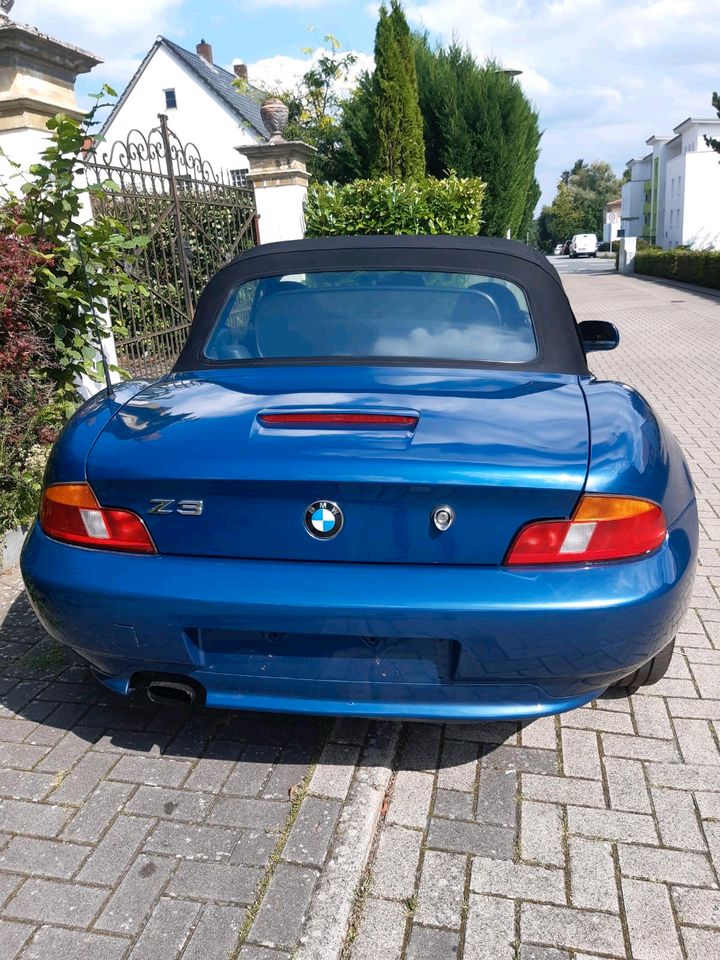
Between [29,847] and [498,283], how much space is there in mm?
2518

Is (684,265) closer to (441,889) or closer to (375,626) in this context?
(375,626)

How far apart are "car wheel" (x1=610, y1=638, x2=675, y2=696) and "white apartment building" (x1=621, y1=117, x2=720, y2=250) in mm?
52822

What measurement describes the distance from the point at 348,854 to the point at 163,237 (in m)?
7.31

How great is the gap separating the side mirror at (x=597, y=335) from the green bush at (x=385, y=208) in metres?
8.80

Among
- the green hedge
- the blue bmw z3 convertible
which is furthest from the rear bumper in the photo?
the green hedge

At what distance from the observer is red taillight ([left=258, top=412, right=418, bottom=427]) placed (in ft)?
7.95

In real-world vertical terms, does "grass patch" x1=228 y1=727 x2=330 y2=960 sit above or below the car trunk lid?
below

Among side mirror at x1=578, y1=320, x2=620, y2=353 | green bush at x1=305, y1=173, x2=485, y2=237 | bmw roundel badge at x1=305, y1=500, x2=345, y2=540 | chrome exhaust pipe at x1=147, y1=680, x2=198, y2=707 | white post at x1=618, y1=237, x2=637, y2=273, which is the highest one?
green bush at x1=305, y1=173, x2=485, y2=237

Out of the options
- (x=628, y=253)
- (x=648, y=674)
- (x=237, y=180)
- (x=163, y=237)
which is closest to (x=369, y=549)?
(x=648, y=674)

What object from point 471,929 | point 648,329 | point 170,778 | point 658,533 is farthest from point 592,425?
point 648,329

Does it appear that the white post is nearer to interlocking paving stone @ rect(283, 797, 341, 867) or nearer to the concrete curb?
the concrete curb

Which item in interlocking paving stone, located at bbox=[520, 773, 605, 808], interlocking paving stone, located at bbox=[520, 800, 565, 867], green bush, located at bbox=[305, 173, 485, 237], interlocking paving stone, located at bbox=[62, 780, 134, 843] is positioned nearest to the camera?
interlocking paving stone, located at bbox=[520, 800, 565, 867]

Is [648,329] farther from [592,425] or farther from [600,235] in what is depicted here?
[600,235]

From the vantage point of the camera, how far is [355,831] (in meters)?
2.39
